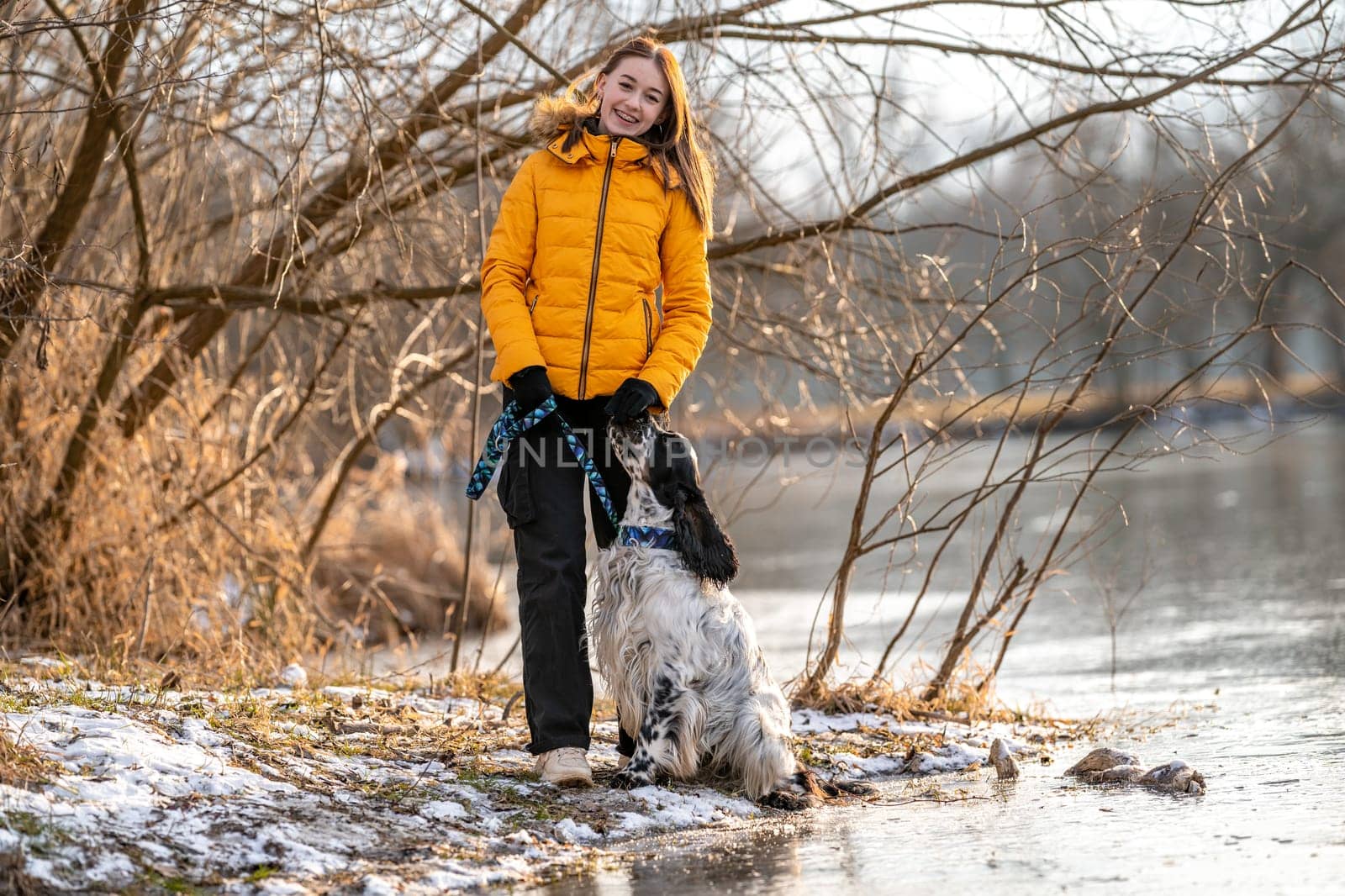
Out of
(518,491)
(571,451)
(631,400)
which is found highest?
(631,400)

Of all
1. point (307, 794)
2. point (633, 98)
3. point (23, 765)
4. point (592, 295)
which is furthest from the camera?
point (633, 98)

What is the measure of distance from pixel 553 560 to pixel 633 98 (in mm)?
1384

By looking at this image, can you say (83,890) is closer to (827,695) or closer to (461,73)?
(827,695)

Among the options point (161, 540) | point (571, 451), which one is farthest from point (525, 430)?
point (161, 540)

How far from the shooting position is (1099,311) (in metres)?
5.27

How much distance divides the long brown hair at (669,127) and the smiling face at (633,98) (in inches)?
0.8

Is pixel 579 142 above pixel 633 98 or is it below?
below

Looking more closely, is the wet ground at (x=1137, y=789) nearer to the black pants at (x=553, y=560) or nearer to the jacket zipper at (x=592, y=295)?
the black pants at (x=553, y=560)

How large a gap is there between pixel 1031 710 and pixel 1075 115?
241 centimetres

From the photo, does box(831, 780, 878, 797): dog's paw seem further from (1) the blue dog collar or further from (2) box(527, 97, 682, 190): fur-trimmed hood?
(2) box(527, 97, 682, 190): fur-trimmed hood

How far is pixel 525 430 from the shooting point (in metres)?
3.97

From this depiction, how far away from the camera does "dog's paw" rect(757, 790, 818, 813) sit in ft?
12.9

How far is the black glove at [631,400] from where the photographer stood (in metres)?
A: 3.81

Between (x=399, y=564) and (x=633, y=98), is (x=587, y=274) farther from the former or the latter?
(x=399, y=564)
